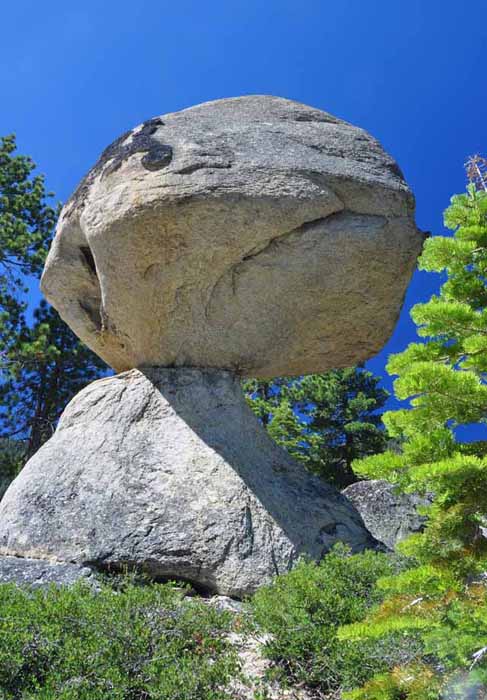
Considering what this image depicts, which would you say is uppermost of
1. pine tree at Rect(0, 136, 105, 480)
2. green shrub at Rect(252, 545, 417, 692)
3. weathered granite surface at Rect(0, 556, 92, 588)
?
pine tree at Rect(0, 136, 105, 480)

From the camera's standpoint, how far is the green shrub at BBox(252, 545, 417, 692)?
14.2ft

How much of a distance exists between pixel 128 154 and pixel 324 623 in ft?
16.8

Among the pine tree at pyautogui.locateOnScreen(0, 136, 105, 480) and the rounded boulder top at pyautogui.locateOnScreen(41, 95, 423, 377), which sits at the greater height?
the pine tree at pyautogui.locateOnScreen(0, 136, 105, 480)

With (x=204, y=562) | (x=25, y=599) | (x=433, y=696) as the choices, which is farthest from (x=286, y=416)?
(x=433, y=696)

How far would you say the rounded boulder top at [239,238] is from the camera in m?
6.96

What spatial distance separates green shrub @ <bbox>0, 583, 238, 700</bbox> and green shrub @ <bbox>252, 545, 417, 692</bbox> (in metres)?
0.35

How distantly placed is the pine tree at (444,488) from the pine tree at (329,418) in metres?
14.0

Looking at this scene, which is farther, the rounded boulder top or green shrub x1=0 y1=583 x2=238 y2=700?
the rounded boulder top

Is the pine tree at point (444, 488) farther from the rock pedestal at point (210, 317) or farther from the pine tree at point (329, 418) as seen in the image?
the pine tree at point (329, 418)

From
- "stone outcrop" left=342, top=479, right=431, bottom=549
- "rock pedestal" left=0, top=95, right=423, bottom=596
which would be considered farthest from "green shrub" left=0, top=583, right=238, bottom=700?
"stone outcrop" left=342, top=479, right=431, bottom=549

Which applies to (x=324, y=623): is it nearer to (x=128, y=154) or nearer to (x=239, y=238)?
(x=239, y=238)

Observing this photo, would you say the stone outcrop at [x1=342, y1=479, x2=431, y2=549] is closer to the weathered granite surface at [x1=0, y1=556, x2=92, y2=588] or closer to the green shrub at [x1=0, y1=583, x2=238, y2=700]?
the weathered granite surface at [x1=0, y1=556, x2=92, y2=588]

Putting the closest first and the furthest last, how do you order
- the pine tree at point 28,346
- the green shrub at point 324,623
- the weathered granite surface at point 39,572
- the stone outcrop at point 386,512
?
the green shrub at point 324,623, the weathered granite surface at point 39,572, the stone outcrop at point 386,512, the pine tree at point 28,346

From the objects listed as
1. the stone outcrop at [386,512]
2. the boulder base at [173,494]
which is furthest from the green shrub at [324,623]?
the stone outcrop at [386,512]
